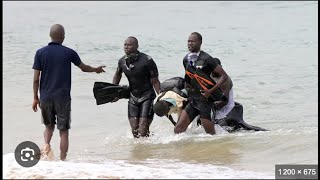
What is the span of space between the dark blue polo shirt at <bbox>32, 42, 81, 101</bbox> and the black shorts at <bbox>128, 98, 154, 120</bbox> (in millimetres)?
1974

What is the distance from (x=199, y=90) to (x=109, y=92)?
1279 millimetres

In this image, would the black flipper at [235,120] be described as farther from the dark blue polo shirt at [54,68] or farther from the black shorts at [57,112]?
the dark blue polo shirt at [54,68]

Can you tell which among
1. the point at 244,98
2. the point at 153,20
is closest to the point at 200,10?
the point at 153,20

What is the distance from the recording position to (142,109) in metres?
9.67

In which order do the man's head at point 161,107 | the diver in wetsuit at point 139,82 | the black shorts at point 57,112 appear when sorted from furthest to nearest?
the diver in wetsuit at point 139,82, the man's head at point 161,107, the black shorts at point 57,112

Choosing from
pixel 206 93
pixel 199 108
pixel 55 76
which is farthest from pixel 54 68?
pixel 199 108

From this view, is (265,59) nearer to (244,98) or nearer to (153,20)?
(244,98)

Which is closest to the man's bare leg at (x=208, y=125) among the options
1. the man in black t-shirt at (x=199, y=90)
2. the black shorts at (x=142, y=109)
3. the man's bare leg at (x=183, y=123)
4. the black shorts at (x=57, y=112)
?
the man in black t-shirt at (x=199, y=90)

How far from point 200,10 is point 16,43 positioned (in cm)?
1297

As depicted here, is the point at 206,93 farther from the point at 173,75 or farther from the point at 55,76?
the point at 173,75

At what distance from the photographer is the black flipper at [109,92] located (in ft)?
32.0

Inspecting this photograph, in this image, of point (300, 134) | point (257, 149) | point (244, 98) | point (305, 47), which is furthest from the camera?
point (305, 47)

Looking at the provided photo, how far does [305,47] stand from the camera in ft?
74.9

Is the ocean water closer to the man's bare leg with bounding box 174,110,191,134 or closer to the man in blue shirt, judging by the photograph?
the man's bare leg with bounding box 174,110,191,134
